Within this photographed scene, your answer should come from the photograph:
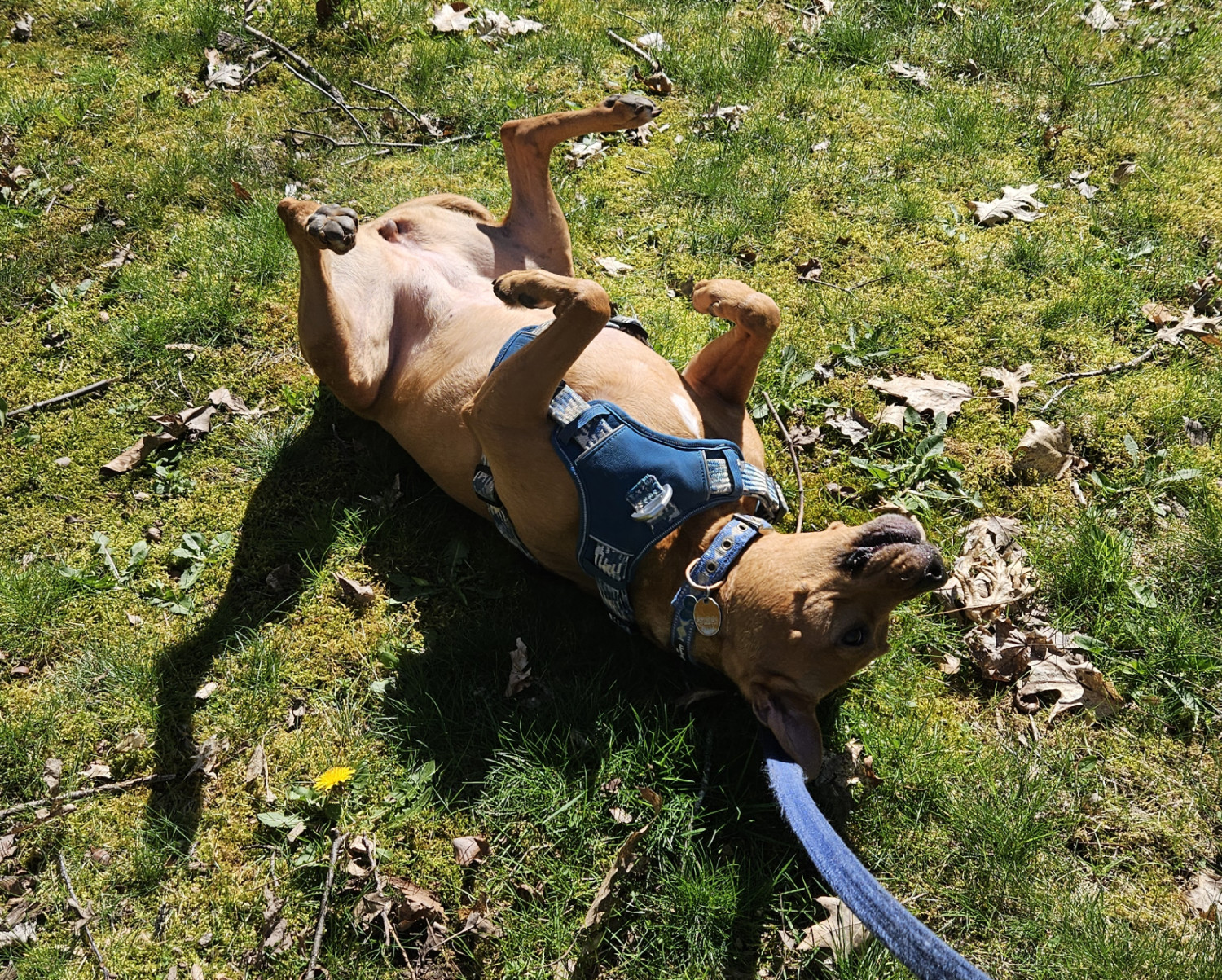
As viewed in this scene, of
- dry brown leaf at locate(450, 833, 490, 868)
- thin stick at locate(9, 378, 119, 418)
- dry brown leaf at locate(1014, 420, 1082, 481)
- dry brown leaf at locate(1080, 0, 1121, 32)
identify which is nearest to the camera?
dry brown leaf at locate(450, 833, 490, 868)

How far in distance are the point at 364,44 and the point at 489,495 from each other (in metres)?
4.45

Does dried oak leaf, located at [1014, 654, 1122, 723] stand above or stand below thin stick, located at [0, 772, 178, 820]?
above

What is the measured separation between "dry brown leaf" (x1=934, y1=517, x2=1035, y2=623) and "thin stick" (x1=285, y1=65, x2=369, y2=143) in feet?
15.0

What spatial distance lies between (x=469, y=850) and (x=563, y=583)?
1179 mm

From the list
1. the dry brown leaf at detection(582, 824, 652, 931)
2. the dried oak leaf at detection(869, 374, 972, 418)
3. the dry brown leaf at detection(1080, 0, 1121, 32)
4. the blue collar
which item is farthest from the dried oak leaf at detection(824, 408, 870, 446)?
the dry brown leaf at detection(1080, 0, 1121, 32)

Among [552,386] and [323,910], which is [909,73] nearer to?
[552,386]

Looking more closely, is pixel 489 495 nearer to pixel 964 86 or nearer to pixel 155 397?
pixel 155 397

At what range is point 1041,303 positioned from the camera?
4789mm

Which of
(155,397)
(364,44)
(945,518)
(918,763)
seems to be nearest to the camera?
(918,763)

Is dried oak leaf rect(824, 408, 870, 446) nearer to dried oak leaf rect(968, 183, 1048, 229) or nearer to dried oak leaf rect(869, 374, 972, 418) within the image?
dried oak leaf rect(869, 374, 972, 418)

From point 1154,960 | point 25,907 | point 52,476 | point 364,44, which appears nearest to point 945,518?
point 1154,960

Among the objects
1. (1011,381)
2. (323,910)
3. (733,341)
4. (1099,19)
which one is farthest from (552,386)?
(1099,19)

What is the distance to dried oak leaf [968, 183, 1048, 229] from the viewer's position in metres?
5.16

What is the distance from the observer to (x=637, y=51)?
6.20 m
